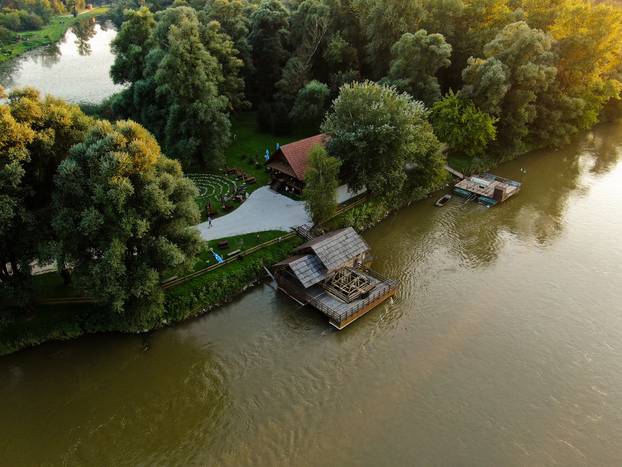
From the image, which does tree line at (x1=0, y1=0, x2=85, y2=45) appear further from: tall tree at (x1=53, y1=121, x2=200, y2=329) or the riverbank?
tall tree at (x1=53, y1=121, x2=200, y2=329)

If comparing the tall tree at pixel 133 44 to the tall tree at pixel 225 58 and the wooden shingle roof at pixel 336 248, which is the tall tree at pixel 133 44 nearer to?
the tall tree at pixel 225 58

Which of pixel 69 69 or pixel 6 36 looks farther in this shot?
pixel 6 36

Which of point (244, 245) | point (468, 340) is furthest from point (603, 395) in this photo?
point (244, 245)

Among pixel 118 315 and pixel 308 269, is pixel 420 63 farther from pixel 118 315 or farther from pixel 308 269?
pixel 118 315

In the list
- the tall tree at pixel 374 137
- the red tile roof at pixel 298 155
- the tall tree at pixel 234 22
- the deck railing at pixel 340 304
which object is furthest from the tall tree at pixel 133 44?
the deck railing at pixel 340 304

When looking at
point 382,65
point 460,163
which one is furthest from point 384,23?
point 460,163

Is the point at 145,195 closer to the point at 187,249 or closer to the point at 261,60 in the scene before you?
the point at 187,249
